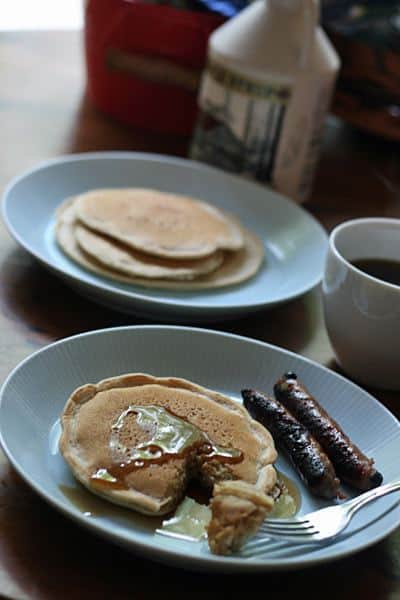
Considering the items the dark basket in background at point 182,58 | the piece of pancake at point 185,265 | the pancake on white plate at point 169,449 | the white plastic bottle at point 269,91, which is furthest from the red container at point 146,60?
the pancake on white plate at point 169,449

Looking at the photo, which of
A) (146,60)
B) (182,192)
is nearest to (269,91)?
(182,192)

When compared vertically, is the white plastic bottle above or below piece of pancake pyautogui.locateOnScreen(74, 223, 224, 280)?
above

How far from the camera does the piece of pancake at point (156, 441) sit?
0.84 m

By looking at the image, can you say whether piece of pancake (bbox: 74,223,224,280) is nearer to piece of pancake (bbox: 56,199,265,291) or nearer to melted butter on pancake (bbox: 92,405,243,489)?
piece of pancake (bbox: 56,199,265,291)

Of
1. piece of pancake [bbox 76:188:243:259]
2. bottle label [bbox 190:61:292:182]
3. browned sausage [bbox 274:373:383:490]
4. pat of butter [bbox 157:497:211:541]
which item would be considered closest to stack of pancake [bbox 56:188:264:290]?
Answer: piece of pancake [bbox 76:188:243:259]

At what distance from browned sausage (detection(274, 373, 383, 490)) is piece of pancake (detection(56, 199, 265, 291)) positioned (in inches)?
10.6

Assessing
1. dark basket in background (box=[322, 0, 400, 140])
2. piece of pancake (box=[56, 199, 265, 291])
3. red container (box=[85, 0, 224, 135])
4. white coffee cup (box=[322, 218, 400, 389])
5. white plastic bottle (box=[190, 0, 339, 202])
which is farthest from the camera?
dark basket in background (box=[322, 0, 400, 140])

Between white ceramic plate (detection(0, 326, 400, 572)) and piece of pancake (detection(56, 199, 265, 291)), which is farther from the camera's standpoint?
piece of pancake (detection(56, 199, 265, 291))

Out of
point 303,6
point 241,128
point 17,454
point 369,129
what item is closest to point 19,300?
point 17,454

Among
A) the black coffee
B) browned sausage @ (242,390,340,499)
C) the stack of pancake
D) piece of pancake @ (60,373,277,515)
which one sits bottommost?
the stack of pancake

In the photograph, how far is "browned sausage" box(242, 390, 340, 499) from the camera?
899 mm

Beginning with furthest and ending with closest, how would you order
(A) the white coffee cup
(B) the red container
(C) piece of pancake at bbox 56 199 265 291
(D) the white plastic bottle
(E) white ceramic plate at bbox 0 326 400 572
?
(B) the red container → (D) the white plastic bottle → (C) piece of pancake at bbox 56 199 265 291 → (A) the white coffee cup → (E) white ceramic plate at bbox 0 326 400 572

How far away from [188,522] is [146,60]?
110 centimetres

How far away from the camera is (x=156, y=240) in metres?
1.31
